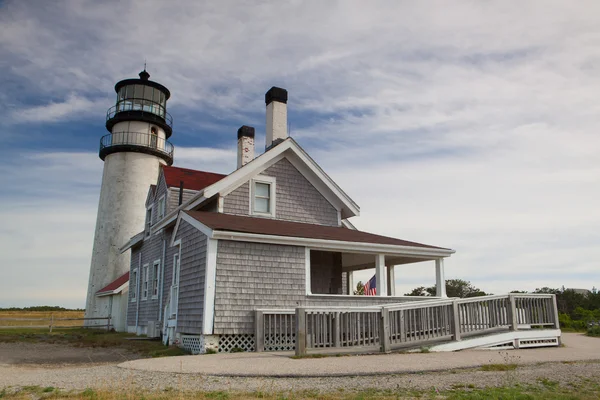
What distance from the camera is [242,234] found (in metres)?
13.5

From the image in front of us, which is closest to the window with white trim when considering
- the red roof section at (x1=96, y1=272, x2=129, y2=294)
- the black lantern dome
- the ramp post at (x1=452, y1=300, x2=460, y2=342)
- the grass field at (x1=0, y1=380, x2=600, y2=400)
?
the red roof section at (x1=96, y1=272, x2=129, y2=294)

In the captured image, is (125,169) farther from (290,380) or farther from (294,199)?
(290,380)

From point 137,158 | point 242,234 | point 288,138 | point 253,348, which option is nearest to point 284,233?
point 242,234

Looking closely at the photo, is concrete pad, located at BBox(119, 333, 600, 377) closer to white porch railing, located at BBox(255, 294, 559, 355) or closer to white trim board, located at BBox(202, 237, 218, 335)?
white porch railing, located at BBox(255, 294, 559, 355)

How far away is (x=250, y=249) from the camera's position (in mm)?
13906

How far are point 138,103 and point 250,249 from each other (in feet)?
67.3

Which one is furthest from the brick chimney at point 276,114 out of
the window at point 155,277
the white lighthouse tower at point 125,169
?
the white lighthouse tower at point 125,169

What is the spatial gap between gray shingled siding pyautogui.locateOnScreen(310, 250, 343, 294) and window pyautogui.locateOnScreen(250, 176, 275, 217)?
2242 millimetres

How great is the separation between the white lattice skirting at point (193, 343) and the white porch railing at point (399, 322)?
59.8 inches

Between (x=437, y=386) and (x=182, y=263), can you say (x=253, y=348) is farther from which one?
(x=437, y=386)

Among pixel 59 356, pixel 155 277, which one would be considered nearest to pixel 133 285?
pixel 155 277

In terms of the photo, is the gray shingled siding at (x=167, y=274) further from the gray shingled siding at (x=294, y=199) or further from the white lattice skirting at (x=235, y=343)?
the white lattice skirting at (x=235, y=343)

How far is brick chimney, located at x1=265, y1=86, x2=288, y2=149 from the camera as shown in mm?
19438

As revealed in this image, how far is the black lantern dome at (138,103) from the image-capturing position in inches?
1204
